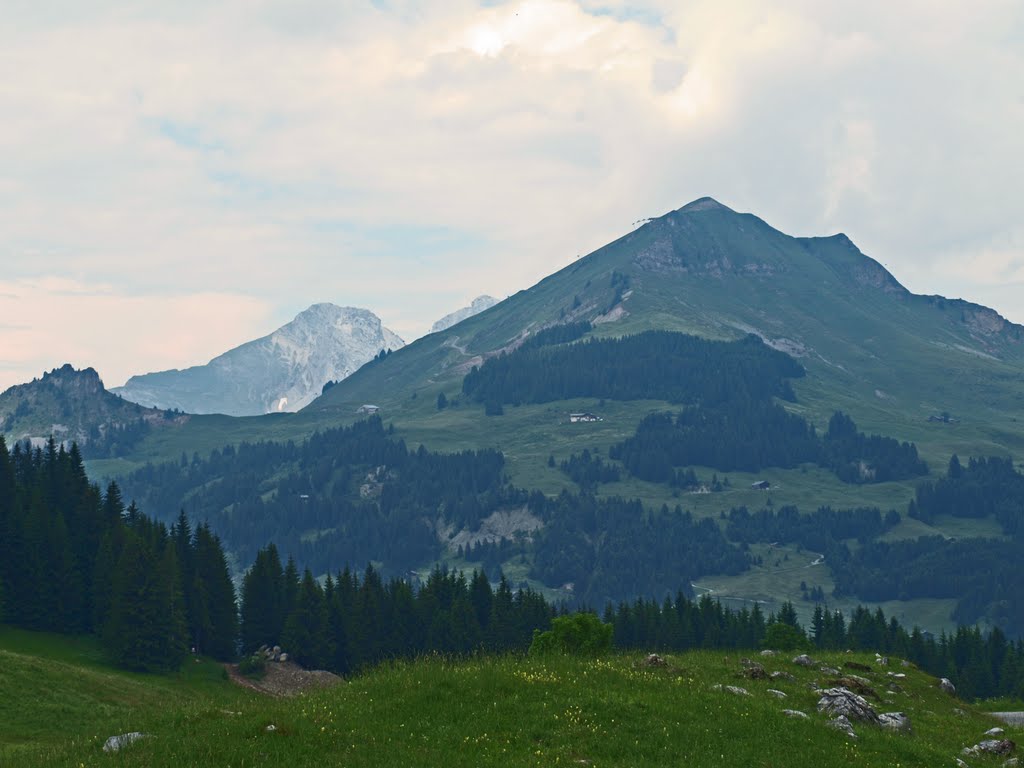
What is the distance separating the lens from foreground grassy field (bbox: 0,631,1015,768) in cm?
3222

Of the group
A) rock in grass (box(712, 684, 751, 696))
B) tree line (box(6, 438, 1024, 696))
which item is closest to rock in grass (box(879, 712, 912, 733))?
rock in grass (box(712, 684, 751, 696))

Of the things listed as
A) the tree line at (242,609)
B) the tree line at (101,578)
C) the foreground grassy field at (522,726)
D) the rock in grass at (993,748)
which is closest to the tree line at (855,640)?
the tree line at (242,609)

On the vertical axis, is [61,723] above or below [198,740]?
below

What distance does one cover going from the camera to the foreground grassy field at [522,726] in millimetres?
32219

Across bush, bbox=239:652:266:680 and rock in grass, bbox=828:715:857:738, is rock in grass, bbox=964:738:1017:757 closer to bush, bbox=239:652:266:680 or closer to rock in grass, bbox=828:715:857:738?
rock in grass, bbox=828:715:857:738

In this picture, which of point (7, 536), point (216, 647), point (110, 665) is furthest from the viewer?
point (216, 647)

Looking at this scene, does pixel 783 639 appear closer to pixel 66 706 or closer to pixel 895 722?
pixel 895 722

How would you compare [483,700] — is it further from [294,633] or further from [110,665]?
[294,633]

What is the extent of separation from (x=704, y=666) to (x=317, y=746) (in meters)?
21.1

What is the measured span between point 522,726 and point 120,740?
13.3 m

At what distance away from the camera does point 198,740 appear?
32875mm

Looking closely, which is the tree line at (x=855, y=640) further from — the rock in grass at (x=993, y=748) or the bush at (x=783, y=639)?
the rock in grass at (x=993, y=748)

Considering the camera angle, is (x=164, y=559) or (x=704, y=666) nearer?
(x=704, y=666)

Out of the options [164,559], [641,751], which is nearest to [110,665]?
[164,559]
